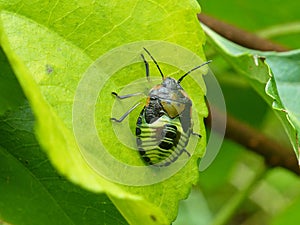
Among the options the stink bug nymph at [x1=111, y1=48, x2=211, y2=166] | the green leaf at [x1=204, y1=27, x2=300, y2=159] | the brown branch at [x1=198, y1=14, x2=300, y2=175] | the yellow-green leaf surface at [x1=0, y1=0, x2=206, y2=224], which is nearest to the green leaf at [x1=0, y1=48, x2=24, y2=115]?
the yellow-green leaf surface at [x1=0, y1=0, x2=206, y2=224]

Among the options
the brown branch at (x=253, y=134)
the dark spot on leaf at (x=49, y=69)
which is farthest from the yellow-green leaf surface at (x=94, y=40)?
the brown branch at (x=253, y=134)

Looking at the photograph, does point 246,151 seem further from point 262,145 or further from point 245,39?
point 245,39

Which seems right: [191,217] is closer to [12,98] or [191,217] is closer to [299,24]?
[299,24]

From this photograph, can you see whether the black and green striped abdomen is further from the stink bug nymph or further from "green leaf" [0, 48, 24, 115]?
"green leaf" [0, 48, 24, 115]

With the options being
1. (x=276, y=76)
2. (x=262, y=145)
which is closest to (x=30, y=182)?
(x=276, y=76)

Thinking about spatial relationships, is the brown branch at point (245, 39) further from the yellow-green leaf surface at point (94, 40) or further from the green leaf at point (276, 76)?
the yellow-green leaf surface at point (94, 40)
